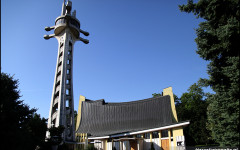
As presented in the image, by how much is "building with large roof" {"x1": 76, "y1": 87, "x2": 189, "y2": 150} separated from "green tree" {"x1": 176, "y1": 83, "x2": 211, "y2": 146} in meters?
10.8

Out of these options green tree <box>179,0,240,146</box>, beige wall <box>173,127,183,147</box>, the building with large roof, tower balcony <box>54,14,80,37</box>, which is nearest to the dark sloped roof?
the building with large roof

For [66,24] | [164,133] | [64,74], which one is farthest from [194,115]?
[66,24]

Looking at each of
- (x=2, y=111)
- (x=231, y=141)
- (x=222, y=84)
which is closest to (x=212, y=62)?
(x=222, y=84)

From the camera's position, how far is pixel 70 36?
3059 centimetres

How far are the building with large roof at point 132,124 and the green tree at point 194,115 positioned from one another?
35.5 feet

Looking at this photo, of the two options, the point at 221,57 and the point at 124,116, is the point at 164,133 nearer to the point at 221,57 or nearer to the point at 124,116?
the point at 124,116

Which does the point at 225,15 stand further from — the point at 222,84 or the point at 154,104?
the point at 154,104

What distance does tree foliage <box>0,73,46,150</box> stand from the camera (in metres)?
10.1

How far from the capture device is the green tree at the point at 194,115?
3281cm

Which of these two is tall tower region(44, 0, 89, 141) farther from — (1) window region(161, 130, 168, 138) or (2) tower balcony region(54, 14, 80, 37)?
(1) window region(161, 130, 168, 138)

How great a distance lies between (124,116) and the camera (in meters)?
27.0

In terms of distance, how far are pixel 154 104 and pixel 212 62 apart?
49.5ft

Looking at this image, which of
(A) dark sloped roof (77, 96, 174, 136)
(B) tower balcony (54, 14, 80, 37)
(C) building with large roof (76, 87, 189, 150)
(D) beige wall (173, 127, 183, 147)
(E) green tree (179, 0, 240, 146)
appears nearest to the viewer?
(E) green tree (179, 0, 240, 146)

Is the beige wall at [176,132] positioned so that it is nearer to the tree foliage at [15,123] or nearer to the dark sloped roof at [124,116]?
the dark sloped roof at [124,116]
